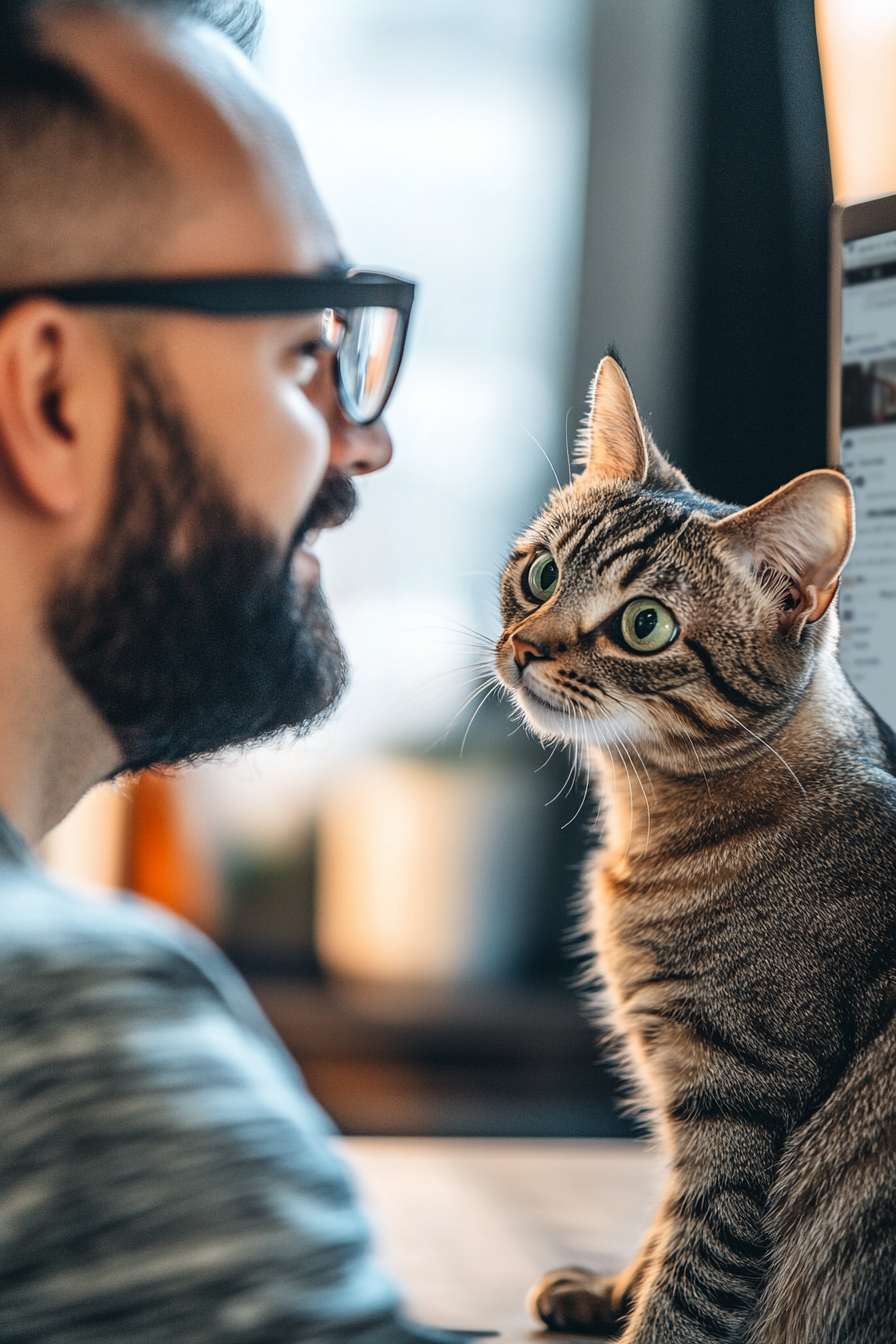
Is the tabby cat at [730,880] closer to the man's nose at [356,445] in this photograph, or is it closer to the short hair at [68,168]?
the man's nose at [356,445]

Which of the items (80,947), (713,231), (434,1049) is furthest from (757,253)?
(80,947)

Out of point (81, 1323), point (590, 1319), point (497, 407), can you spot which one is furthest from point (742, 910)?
point (497, 407)

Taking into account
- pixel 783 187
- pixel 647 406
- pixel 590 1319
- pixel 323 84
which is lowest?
pixel 590 1319

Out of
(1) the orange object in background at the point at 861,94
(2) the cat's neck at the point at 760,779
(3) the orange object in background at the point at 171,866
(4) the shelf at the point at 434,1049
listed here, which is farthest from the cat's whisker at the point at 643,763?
(3) the orange object in background at the point at 171,866

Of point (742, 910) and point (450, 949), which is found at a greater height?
point (742, 910)

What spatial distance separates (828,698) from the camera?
763 millimetres

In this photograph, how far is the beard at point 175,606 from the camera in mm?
580

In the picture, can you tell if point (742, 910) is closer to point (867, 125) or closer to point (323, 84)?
point (867, 125)

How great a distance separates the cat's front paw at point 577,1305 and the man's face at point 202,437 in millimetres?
421

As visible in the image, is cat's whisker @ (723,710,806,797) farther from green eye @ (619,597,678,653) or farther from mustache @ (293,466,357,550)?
mustache @ (293,466,357,550)

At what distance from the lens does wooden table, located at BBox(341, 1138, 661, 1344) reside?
28.9 inches

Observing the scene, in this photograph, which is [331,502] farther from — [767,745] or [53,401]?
[767,745]

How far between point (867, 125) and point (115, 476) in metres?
1.01

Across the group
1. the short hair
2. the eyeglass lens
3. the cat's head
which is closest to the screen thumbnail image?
the cat's head
